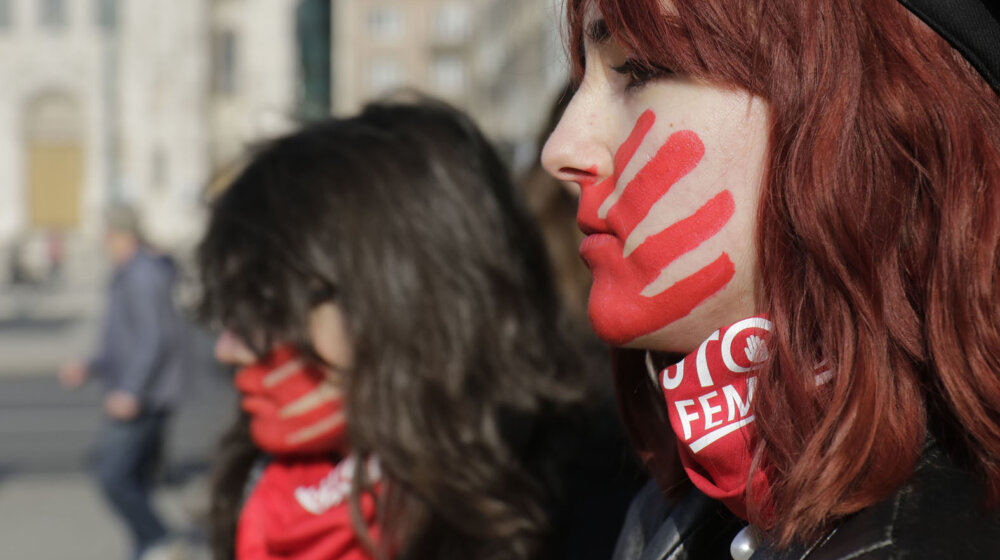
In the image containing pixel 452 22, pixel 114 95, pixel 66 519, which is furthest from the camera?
pixel 452 22

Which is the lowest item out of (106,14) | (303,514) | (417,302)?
(303,514)

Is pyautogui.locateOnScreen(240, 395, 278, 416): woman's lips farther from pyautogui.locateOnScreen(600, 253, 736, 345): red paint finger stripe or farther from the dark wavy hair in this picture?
pyautogui.locateOnScreen(600, 253, 736, 345): red paint finger stripe

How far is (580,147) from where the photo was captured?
121 centimetres

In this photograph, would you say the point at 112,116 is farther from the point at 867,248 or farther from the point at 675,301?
the point at 867,248

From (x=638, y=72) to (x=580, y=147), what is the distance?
0.34ft

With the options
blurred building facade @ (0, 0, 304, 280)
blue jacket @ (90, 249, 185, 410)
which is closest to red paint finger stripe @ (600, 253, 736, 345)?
blue jacket @ (90, 249, 185, 410)

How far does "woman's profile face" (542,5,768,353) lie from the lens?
109 cm

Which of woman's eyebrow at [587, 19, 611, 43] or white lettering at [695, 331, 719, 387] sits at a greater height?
woman's eyebrow at [587, 19, 611, 43]

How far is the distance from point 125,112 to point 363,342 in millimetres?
38341

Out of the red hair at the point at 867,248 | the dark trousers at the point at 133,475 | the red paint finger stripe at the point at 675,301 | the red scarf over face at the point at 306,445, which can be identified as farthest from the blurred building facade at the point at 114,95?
the red hair at the point at 867,248

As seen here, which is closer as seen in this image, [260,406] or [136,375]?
[260,406]

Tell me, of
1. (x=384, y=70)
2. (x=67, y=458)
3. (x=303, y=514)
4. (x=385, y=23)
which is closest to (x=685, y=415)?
(x=303, y=514)

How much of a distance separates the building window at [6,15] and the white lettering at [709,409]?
43.1 meters

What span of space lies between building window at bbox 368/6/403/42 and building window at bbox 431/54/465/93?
11.1ft
